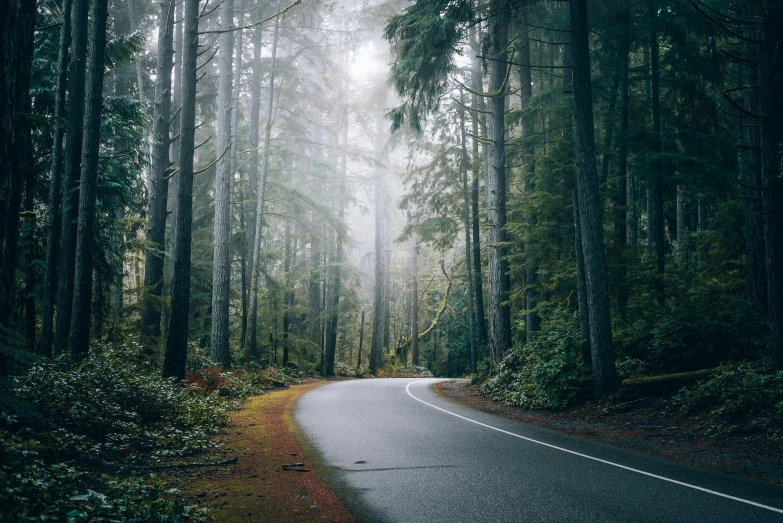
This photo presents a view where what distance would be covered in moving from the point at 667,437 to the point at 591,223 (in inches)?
215

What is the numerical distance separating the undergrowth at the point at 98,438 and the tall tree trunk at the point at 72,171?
1.15m

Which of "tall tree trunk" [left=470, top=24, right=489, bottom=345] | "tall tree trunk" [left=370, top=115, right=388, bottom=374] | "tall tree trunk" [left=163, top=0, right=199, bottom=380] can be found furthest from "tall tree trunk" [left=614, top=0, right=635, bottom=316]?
"tall tree trunk" [left=370, top=115, right=388, bottom=374]

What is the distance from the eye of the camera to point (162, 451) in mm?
7078

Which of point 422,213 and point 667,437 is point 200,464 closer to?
point 667,437

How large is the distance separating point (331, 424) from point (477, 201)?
59.5 feet

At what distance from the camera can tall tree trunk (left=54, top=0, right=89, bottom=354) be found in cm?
1125

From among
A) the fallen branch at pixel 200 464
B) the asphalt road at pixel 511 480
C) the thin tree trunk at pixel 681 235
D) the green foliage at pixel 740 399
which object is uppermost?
the thin tree trunk at pixel 681 235

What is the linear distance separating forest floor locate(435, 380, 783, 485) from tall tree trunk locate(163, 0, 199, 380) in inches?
317

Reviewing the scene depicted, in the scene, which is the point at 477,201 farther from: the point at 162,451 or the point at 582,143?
the point at 162,451

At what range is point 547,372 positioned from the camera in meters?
A: 13.6

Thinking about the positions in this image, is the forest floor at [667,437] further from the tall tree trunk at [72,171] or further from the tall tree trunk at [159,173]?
the tall tree trunk at [159,173]

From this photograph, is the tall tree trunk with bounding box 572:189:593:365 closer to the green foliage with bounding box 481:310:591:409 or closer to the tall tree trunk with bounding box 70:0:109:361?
the green foliage with bounding box 481:310:591:409

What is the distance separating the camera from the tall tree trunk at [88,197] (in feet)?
36.1

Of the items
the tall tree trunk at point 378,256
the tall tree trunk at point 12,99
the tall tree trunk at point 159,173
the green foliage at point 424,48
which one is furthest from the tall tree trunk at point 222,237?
the tall tree trunk at point 378,256
